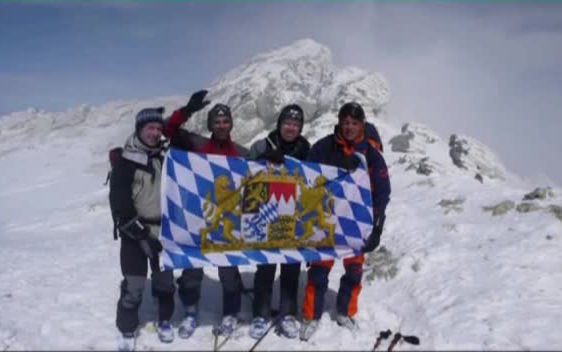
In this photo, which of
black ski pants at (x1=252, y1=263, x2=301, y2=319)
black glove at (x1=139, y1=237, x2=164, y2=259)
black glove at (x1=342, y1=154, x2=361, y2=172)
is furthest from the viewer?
black ski pants at (x1=252, y1=263, x2=301, y2=319)

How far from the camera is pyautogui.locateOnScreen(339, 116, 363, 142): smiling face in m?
6.67

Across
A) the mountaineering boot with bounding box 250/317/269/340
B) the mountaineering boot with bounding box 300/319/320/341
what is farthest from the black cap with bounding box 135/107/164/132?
the mountaineering boot with bounding box 300/319/320/341

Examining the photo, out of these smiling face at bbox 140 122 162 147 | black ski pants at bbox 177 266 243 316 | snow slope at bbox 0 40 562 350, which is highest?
smiling face at bbox 140 122 162 147

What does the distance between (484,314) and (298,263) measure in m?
3.22

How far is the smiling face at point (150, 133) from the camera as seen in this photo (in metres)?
6.24

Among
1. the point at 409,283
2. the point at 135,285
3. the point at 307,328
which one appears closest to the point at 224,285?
the point at 135,285

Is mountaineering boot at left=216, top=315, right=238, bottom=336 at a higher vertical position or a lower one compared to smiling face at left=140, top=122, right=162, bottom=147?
lower

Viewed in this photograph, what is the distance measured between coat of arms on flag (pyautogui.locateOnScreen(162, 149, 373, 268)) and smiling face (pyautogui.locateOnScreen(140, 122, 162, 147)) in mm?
317

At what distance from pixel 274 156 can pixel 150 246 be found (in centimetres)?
231

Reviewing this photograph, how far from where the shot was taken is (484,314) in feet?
23.6

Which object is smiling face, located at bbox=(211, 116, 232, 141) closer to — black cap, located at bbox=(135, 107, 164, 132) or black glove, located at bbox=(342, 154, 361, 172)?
black cap, located at bbox=(135, 107, 164, 132)

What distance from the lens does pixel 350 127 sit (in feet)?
22.0

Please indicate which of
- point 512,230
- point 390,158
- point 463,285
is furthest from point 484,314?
point 390,158

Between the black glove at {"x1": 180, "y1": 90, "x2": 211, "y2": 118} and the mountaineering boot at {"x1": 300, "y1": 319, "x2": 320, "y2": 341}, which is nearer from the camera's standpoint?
the black glove at {"x1": 180, "y1": 90, "x2": 211, "y2": 118}
